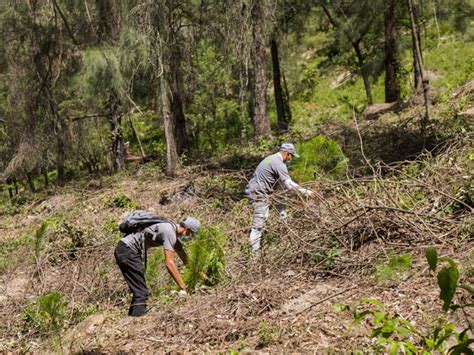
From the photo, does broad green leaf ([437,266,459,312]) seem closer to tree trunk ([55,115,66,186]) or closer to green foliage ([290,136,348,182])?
green foliage ([290,136,348,182])

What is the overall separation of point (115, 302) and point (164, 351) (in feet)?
7.86

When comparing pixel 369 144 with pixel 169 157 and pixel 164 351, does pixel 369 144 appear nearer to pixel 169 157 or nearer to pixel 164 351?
pixel 169 157

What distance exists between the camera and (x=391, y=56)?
55.2 feet

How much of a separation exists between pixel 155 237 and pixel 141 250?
0.23 meters

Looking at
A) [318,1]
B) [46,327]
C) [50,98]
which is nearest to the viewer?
[46,327]

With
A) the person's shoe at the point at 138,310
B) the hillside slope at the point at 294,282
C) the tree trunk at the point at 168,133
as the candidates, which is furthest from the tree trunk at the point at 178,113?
the person's shoe at the point at 138,310

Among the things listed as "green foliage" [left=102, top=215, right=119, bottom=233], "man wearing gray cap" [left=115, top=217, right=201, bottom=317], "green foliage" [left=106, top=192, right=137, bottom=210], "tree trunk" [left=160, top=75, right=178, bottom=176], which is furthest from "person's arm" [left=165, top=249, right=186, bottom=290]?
"tree trunk" [left=160, top=75, right=178, bottom=176]

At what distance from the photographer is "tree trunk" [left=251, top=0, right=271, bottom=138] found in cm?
1377

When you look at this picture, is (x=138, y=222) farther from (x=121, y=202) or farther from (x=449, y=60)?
(x=449, y=60)

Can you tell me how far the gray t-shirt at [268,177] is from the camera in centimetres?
745

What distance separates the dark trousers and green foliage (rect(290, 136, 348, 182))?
12.3ft

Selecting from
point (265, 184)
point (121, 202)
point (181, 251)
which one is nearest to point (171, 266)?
point (181, 251)

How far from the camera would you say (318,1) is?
64.0 feet

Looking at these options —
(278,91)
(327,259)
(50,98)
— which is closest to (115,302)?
(327,259)
